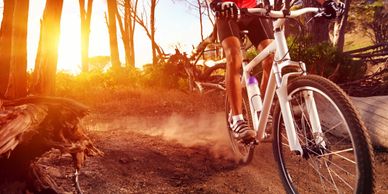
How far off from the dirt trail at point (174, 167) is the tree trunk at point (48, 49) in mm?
941

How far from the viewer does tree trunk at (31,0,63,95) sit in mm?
4520

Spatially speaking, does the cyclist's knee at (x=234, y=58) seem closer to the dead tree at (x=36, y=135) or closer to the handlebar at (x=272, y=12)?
the handlebar at (x=272, y=12)

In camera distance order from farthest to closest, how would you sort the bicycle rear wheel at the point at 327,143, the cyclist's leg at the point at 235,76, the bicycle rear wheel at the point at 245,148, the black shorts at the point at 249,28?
the bicycle rear wheel at the point at 245,148 < the black shorts at the point at 249,28 < the cyclist's leg at the point at 235,76 < the bicycle rear wheel at the point at 327,143

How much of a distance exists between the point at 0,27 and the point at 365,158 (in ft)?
11.7

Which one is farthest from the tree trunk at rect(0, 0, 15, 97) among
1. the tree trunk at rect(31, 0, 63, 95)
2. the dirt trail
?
the dirt trail

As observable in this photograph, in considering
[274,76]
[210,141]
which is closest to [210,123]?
[210,141]

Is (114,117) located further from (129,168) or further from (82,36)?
(82,36)

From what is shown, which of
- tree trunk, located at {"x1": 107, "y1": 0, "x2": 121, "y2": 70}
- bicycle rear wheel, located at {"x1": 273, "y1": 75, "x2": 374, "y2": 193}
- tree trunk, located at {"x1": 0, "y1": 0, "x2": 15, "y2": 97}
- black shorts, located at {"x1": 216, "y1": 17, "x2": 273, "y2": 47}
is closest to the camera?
bicycle rear wheel, located at {"x1": 273, "y1": 75, "x2": 374, "y2": 193}

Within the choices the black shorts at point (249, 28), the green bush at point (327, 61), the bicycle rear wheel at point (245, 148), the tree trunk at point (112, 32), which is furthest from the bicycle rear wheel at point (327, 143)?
the tree trunk at point (112, 32)

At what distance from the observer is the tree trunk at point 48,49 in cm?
452

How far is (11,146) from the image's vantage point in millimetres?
2727

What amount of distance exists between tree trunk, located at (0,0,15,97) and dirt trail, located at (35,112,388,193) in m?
0.96

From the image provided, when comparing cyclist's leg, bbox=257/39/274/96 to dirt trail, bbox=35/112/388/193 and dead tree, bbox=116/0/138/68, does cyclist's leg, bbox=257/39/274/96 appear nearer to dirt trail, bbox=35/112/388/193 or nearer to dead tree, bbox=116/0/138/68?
dirt trail, bbox=35/112/388/193

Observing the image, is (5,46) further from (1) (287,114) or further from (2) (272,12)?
(1) (287,114)
